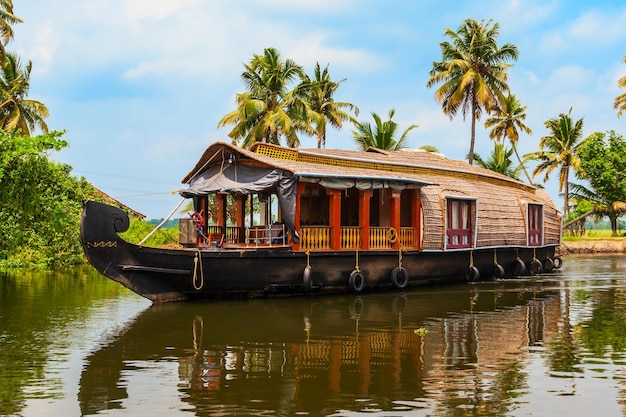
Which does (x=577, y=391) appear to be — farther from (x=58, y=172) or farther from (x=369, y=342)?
(x=58, y=172)

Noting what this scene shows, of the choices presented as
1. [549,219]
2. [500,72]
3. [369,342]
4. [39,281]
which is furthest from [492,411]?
[500,72]

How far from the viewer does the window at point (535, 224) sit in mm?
19656

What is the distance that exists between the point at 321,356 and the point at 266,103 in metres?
19.1

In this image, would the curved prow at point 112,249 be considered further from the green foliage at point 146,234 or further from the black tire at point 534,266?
the green foliage at point 146,234

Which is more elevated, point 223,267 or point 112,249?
point 112,249

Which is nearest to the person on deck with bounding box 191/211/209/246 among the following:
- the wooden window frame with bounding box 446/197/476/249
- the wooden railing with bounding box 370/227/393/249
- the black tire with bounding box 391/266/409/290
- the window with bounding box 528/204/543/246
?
the wooden railing with bounding box 370/227/393/249

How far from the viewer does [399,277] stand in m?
14.6

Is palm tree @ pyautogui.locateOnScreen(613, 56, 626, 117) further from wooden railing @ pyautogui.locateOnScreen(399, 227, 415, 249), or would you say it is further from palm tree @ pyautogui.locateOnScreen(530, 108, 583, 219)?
wooden railing @ pyautogui.locateOnScreen(399, 227, 415, 249)

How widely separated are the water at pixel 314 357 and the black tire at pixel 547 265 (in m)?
7.63

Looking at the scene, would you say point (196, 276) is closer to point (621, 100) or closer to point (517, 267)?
point (517, 267)

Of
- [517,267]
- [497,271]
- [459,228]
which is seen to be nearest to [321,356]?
[459,228]

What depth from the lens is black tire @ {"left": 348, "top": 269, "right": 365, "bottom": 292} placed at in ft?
44.8

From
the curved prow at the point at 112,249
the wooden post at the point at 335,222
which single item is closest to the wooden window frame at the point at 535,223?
the wooden post at the point at 335,222

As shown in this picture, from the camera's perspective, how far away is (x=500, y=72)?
31.6m
